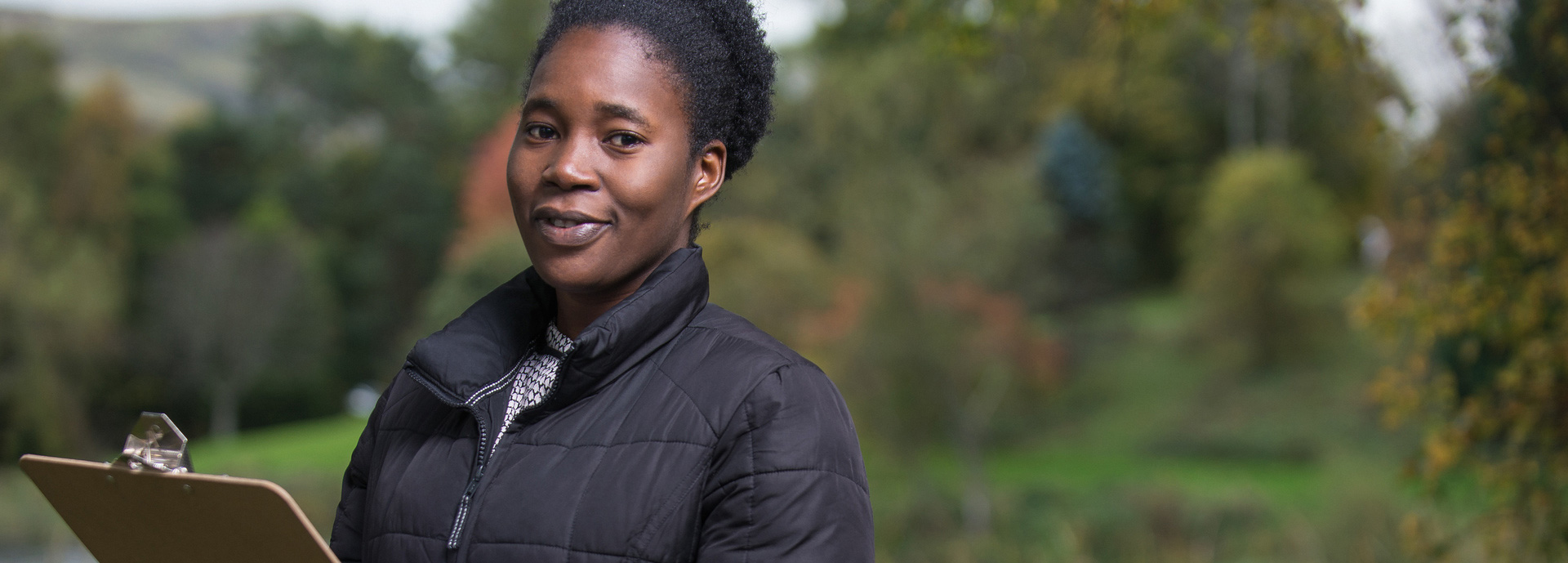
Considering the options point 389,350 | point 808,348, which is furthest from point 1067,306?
point 389,350

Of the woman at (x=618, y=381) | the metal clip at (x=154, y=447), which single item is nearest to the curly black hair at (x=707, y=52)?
the woman at (x=618, y=381)

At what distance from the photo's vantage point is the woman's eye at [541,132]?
144cm

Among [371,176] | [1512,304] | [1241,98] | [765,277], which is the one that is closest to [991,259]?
[765,277]

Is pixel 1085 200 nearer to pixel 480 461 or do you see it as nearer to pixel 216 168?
pixel 216 168

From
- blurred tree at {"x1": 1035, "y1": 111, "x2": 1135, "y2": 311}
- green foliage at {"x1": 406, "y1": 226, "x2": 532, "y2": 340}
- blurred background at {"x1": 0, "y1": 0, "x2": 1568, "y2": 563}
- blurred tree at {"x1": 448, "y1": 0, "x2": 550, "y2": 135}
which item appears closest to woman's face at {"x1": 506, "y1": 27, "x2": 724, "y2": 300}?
blurred background at {"x1": 0, "y1": 0, "x2": 1568, "y2": 563}

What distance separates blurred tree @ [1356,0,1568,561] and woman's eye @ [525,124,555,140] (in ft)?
12.3

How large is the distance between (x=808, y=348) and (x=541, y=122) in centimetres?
1665

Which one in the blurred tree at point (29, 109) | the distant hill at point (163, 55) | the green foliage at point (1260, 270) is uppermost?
the distant hill at point (163, 55)

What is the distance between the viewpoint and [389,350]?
32.2 meters

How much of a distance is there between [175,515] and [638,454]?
1.50 feet

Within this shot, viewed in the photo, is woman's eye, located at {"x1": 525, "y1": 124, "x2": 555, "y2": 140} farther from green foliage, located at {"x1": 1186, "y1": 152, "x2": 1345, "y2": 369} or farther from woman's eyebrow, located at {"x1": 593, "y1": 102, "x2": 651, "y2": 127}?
green foliage, located at {"x1": 1186, "y1": 152, "x2": 1345, "y2": 369}

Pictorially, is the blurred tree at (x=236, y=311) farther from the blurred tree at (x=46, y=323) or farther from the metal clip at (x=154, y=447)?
the metal clip at (x=154, y=447)

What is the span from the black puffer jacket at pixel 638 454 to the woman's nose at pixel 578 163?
131mm

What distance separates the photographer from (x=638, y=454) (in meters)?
1.27
